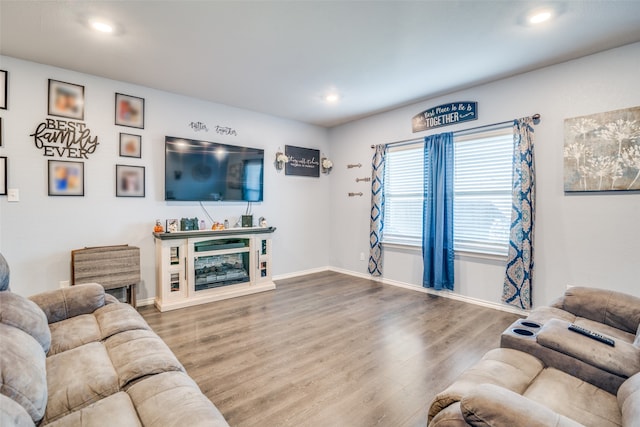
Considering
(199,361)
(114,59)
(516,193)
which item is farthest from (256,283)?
(516,193)

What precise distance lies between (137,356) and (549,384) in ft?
6.49

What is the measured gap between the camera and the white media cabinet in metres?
3.60

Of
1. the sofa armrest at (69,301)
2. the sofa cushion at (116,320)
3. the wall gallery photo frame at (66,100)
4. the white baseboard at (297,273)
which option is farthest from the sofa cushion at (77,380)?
the white baseboard at (297,273)

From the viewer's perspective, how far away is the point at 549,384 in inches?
53.9

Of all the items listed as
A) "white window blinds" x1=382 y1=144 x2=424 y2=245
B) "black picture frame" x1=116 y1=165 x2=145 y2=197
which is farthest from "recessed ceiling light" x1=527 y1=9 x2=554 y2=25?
"black picture frame" x1=116 y1=165 x2=145 y2=197

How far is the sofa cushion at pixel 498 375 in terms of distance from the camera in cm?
125

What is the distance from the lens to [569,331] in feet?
5.21

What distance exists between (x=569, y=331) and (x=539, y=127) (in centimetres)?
254

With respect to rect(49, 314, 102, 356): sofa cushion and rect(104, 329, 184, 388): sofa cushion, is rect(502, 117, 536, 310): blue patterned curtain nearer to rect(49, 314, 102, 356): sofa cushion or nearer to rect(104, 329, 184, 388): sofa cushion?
rect(104, 329, 184, 388): sofa cushion

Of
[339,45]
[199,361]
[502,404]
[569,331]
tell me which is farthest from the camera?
[339,45]

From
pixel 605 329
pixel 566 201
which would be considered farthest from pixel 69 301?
pixel 566 201

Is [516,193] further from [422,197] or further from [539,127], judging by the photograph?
[422,197]

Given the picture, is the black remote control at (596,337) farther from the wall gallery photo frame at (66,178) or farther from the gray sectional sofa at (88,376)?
the wall gallery photo frame at (66,178)

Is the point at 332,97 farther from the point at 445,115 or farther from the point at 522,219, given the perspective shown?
the point at 522,219
